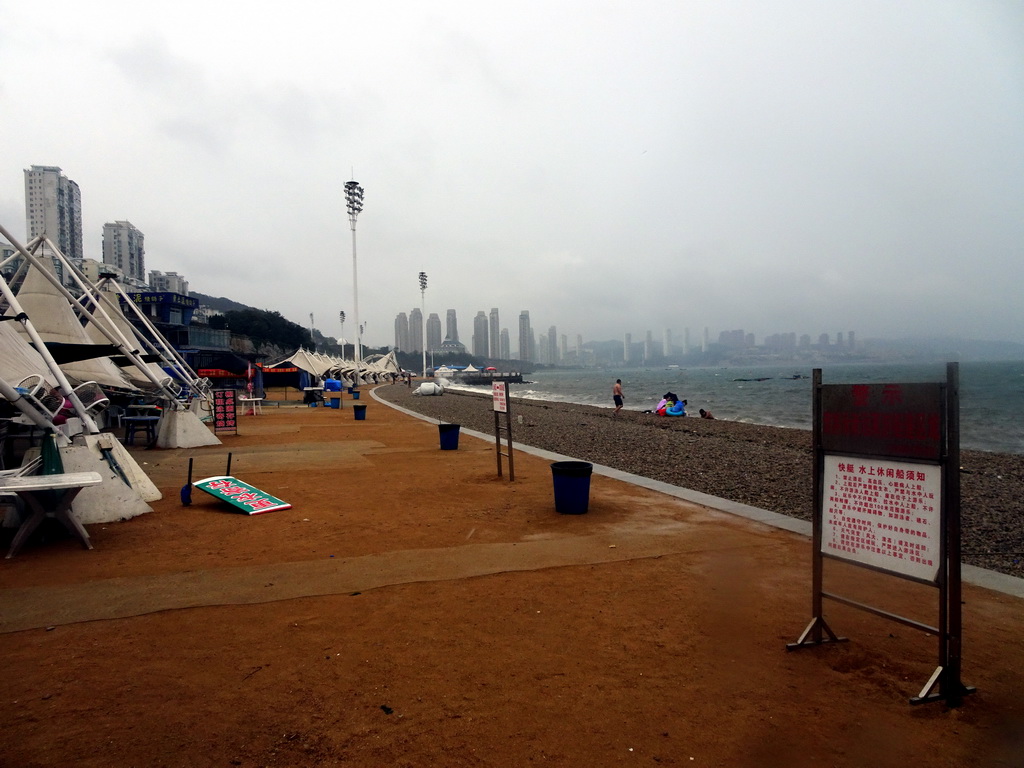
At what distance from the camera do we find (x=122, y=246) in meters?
114

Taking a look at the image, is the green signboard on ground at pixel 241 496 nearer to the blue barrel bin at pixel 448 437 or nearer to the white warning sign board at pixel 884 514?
the blue barrel bin at pixel 448 437

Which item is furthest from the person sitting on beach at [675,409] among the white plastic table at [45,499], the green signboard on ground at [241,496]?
the white plastic table at [45,499]

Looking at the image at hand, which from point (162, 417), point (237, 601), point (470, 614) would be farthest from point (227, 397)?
point (470, 614)

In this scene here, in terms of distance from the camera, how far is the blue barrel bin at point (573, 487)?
8.05 m

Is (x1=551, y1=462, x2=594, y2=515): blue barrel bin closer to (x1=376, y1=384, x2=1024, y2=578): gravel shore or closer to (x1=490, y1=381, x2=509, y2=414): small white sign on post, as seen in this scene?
(x1=376, y1=384, x2=1024, y2=578): gravel shore

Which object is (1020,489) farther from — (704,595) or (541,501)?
(704,595)

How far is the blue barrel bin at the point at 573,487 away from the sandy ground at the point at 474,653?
2.33ft

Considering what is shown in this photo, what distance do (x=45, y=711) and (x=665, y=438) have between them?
57.2 feet

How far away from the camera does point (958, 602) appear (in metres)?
3.42

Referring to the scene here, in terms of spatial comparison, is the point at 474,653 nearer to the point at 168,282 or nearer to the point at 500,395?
the point at 500,395

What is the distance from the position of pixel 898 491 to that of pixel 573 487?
4592 mm

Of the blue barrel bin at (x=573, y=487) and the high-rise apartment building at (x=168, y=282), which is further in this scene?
the high-rise apartment building at (x=168, y=282)

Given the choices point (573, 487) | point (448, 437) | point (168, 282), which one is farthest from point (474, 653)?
A: point (168, 282)

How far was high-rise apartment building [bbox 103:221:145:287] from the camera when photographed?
11144 centimetres
